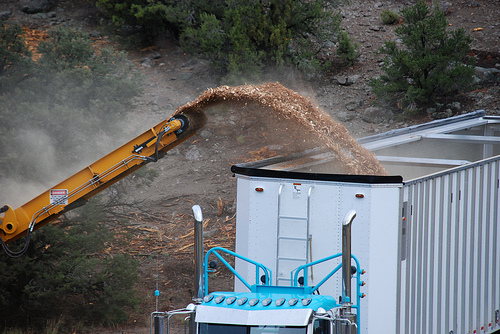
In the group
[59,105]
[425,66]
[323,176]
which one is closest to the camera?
[323,176]

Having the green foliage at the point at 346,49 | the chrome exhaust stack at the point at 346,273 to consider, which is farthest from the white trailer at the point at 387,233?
the green foliage at the point at 346,49

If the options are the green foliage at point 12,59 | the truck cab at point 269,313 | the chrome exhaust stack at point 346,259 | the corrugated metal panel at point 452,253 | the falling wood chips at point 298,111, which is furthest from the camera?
the green foliage at point 12,59

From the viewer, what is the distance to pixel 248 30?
63.1 feet

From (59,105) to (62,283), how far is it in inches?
208

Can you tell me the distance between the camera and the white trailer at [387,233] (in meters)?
6.29

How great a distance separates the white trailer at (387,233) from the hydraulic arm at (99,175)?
132 cm

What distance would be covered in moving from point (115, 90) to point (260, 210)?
9.44 metres

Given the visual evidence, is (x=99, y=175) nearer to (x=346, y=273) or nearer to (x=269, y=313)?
(x=269, y=313)

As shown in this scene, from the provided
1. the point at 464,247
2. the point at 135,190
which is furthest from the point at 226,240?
the point at 464,247

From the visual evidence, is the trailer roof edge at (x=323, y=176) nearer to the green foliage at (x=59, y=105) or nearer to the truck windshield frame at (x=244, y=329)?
the truck windshield frame at (x=244, y=329)

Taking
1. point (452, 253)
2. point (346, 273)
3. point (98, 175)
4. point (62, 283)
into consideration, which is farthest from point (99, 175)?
point (452, 253)

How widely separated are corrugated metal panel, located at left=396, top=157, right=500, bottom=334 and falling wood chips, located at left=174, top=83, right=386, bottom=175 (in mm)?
1103

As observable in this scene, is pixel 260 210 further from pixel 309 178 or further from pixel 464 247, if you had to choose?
pixel 464 247

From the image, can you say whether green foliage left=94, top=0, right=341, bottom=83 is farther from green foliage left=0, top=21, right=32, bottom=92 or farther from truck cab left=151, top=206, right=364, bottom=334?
truck cab left=151, top=206, right=364, bottom=334
